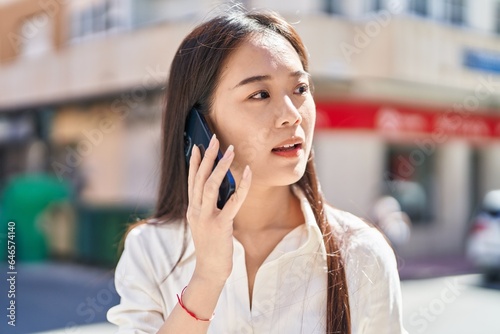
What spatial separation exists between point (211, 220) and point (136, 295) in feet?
1.24

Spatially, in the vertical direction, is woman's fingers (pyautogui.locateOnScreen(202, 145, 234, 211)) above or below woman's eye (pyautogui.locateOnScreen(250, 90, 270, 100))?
below

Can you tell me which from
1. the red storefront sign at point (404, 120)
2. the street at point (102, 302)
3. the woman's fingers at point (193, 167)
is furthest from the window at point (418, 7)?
the woman's fingers at point (193, 167)

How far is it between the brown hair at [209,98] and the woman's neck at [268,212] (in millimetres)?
57

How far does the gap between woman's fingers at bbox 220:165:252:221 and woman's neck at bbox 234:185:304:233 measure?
32 centimetres

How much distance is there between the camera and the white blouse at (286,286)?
5.25 ft

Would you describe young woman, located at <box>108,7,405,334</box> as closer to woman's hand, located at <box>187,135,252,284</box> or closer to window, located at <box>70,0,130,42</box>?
woman's hand, located at <box>187,135,252,284</box>

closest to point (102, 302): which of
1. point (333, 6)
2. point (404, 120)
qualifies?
point (333, 6)

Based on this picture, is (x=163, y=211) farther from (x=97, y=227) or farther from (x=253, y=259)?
(x=97, y=227)

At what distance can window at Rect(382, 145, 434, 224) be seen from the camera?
14.5 meters

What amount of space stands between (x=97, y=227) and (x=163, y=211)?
10650mm

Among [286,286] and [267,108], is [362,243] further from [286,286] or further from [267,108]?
[267,108]

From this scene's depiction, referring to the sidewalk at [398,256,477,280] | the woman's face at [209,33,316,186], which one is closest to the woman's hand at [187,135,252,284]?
the woman's face at [209,33,316,186]

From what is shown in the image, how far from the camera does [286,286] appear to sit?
5.42 ft

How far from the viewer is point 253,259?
1.72m
